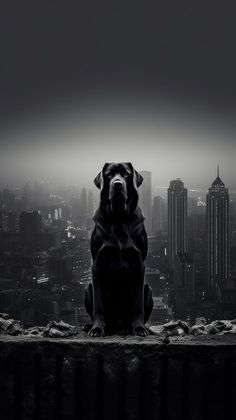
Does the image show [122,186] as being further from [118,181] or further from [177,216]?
[177,216]

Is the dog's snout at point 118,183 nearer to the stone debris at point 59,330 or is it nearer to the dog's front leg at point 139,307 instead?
the dog's front leg at point 139,307

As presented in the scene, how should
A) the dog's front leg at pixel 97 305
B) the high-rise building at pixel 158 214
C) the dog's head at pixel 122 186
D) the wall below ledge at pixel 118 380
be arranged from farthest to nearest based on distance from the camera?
1. the high-rise building at pixel 158 214
2. the dog's front leg at pixel 97 305
3. the dog's head at pixel 122 186
4. the wall below ledge at pixel 118 380

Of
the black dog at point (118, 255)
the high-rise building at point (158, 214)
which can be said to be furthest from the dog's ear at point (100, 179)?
the high-rise building at point (158, 214)

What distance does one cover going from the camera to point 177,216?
4562mm

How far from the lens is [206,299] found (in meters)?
4.27

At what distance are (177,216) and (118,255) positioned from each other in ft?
7.16

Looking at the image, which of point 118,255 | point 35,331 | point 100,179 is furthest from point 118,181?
point 35,331

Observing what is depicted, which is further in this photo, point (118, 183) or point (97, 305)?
point (97, 305)

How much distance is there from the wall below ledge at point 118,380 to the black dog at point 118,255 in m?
0.17

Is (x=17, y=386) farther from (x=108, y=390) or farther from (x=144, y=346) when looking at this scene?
(x=144, y=346)

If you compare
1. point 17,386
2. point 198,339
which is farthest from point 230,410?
point 17,386

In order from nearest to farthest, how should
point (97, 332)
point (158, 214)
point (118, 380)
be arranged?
1. point (118, 380)
2. point (97, 332)
3. point (158, 214)

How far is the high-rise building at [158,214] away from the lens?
4.09m

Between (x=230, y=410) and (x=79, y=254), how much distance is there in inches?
72.8
